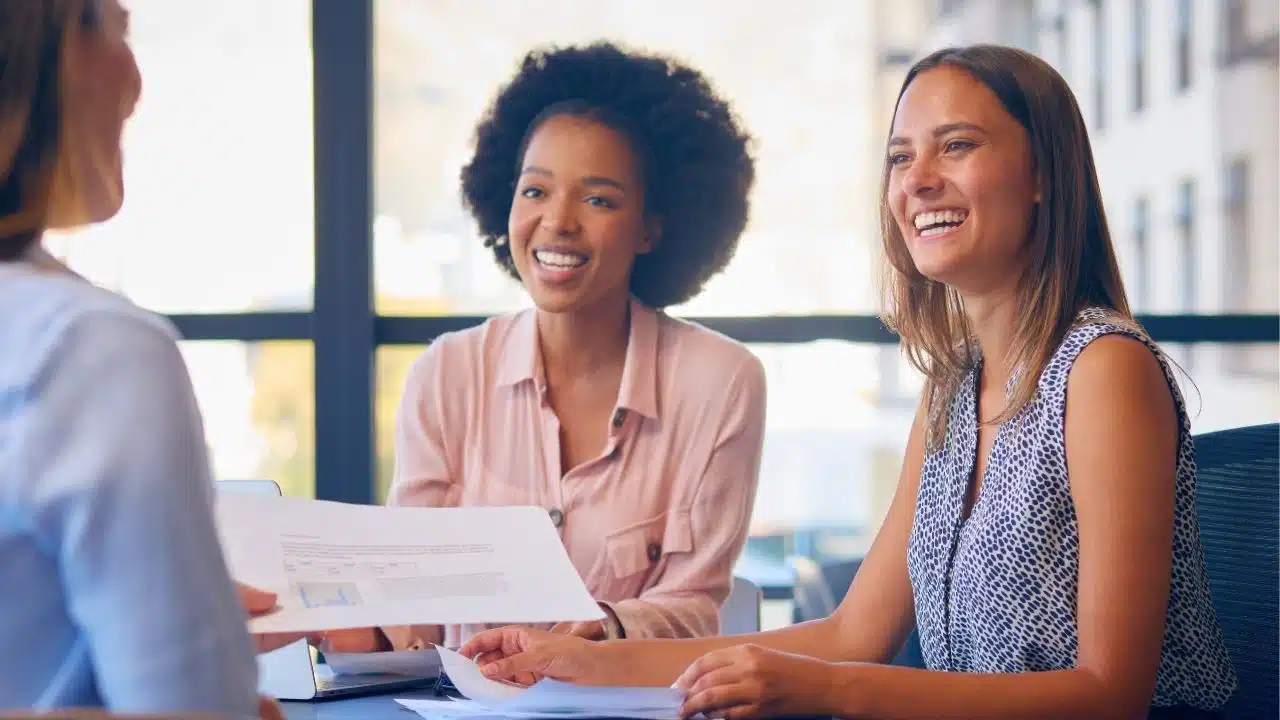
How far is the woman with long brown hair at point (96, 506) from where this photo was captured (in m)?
0.71

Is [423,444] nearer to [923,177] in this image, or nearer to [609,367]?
[609,367]

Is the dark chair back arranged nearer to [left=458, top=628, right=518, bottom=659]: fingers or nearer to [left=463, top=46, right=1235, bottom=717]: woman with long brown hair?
[left=463, top=46, right=1235, bottom=717]: woman with long brown hair

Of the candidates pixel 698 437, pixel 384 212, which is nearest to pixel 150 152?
pixel 384 212

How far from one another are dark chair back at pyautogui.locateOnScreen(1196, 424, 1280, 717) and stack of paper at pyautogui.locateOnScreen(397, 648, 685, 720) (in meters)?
0.84

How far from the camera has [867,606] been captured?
1711mm

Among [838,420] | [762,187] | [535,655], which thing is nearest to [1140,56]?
[762,187]

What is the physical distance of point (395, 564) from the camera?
1.33 m

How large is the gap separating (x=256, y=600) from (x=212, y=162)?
2.22 m

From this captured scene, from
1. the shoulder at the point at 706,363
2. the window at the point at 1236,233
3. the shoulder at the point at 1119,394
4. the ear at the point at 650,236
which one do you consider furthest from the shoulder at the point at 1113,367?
the window at the point at 1236,233

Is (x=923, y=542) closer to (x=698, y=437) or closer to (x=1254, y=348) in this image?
(x=698, y=437)

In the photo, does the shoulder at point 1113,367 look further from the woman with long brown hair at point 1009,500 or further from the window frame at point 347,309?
the window frame at point 347,309

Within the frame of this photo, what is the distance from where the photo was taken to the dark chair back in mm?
1649

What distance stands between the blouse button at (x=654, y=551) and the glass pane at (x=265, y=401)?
1286 mm

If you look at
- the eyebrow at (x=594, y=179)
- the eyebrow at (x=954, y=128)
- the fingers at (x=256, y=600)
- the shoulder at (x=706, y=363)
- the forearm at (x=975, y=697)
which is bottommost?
the forearm at (x=975, y=697)
